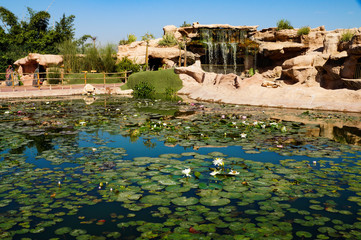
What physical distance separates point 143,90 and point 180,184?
15.1 metres

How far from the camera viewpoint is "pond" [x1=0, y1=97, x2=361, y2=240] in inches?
114

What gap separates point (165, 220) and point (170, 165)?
1.67 meters

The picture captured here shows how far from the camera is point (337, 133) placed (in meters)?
7.25

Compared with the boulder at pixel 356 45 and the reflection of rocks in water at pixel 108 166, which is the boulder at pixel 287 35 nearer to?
the boulder at pixel 356 45

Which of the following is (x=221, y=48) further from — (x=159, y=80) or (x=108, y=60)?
(x=108, y=60)

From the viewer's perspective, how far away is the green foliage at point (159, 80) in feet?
66.6

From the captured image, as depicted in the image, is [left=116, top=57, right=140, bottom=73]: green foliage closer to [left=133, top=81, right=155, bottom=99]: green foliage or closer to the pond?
[left=133, top=81, right=155, bottom=99]: green foliage

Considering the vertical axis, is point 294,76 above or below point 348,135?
above

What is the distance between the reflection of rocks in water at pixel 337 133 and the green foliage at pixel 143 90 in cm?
1154

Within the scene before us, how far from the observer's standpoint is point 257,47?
25.4 metres

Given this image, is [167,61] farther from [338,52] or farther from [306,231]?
[306,231]

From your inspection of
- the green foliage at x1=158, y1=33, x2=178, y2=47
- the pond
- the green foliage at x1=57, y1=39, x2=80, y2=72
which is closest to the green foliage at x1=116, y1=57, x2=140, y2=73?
the green foliage at x1=57, y1=39, x2=80, y2=72

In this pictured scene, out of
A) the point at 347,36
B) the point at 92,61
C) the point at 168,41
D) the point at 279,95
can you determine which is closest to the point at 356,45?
the point at 347,36

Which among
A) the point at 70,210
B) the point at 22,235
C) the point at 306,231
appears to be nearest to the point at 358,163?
the point at 306,231
